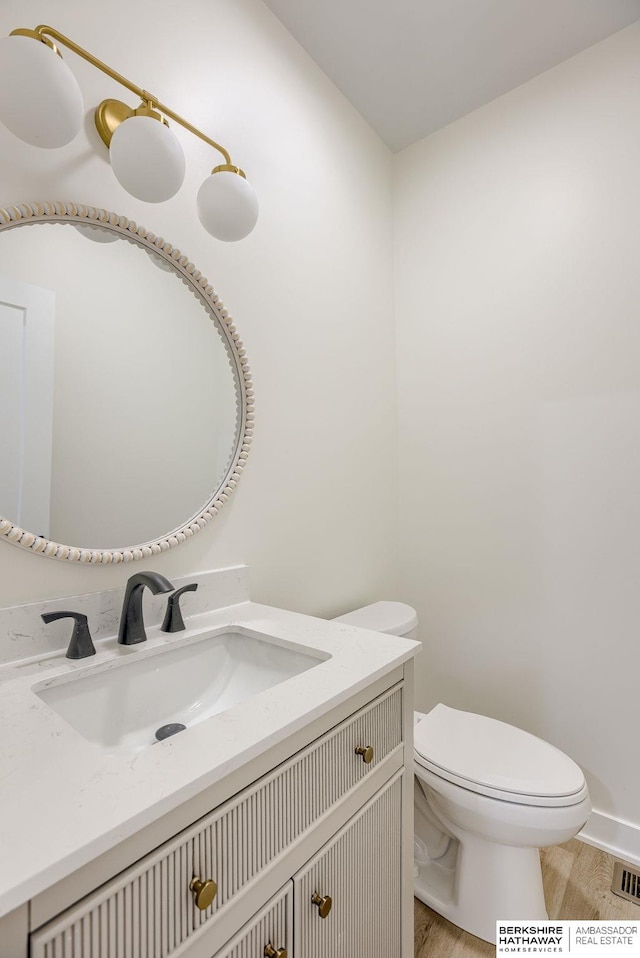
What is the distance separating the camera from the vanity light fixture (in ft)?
2.50

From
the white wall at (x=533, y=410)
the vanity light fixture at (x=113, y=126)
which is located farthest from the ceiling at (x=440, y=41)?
the vanity light fixture at (x=113, y=126)

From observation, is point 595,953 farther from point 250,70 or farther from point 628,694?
point 250,70

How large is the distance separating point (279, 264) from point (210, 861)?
4.92ft

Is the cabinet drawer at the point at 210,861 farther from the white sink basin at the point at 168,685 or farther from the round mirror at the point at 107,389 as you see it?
the round mirror at the point at 107,389

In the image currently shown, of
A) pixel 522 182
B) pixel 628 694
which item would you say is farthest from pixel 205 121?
pixel 628 694

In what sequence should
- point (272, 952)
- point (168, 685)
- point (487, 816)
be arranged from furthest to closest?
point (487, 816) < point (168, 685) < point (272, 952)

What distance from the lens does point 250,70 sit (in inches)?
56.2

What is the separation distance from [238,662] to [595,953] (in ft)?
3.78

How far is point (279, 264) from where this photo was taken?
1.51m

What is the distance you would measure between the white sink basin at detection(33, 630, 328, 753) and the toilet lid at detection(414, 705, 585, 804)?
59cm

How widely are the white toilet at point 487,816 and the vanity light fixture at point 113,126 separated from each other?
150cm

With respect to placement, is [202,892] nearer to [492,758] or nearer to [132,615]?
[132,615]
